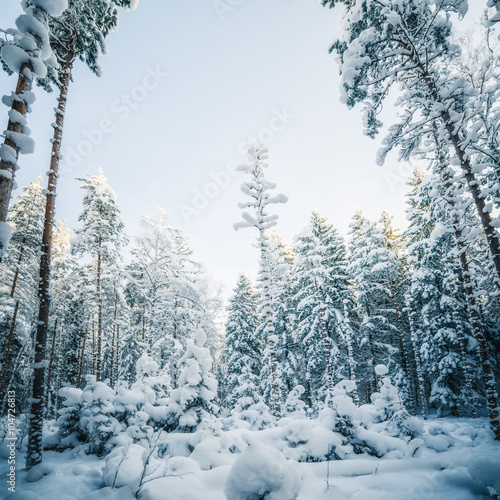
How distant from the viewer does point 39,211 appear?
55.5ft

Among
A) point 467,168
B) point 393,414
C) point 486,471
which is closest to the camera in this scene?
point 486,471

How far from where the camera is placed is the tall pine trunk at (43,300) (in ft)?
19.3

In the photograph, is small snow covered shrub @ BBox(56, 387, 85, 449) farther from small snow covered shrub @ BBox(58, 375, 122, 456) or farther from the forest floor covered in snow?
the forest floor covered in snow

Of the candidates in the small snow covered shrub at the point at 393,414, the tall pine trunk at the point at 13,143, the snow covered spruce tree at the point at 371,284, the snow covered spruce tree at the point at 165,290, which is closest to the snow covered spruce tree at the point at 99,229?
the snow covered spruce tree at the point at 165,290

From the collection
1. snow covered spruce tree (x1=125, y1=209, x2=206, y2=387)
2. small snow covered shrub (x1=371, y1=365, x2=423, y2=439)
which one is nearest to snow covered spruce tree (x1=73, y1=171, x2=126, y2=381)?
snow covered spruce tree (x1=125, y1=209, x2=206, y2=387)

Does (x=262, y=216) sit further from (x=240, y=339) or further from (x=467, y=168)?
(x=240, y=339)

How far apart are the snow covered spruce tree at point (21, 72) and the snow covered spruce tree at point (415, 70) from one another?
7032mm

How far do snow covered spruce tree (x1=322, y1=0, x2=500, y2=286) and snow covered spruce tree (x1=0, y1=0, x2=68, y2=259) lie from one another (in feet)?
23.1

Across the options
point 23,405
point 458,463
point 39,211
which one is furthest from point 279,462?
point 23,405

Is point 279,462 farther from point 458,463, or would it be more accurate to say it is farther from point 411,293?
point 411,293

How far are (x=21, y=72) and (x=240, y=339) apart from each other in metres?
21.8

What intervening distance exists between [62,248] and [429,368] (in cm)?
3056

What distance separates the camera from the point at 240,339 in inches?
912

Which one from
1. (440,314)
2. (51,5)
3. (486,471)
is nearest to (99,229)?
(51,5)
